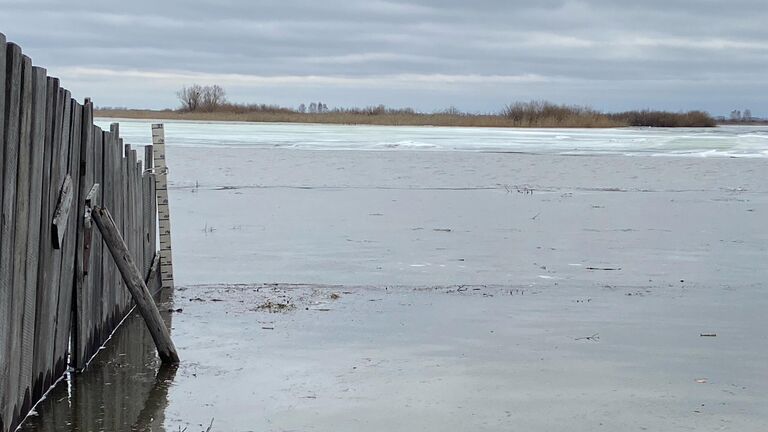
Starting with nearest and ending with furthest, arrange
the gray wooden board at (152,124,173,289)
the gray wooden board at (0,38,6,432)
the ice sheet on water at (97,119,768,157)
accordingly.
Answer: the gray wooden board at (0,38,6,432) < the gray wooden board at (152,124,173,289) < the ice sheet on water at (97,119,768,157)

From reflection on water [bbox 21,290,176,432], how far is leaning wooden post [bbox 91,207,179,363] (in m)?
0.12

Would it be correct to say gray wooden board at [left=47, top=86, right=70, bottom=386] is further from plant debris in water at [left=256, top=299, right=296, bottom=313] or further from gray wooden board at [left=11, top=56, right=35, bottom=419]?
plant debris in water at [left=256, top=299, right=296, bottom=313]

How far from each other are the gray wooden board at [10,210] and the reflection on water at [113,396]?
1.95ft

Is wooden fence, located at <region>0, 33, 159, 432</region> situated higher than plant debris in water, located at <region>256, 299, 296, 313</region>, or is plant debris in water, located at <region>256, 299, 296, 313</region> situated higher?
wooden fence, located at <region>0, 33, 159, 432</region>

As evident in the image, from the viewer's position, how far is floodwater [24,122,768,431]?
629 cm

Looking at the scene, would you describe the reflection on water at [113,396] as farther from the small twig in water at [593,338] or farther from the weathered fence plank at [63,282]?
the small twig in water at [593,338]

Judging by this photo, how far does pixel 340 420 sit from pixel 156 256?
4.98 meters

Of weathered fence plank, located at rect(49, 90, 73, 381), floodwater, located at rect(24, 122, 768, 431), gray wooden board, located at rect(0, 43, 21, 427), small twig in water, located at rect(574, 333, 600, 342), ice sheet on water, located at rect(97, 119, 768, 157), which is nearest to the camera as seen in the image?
gray wooden board, located at rect(0, 43, 21, 427)

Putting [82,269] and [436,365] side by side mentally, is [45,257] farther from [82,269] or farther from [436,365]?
[436,365]

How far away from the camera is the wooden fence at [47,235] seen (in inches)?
202

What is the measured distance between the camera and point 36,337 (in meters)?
5.96

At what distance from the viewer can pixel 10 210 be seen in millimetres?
5105

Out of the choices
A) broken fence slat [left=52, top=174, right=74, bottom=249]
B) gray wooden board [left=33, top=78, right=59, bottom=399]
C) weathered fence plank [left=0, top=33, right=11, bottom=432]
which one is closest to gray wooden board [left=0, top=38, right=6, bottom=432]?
weathered fence plank [left=0, top=33, right=11, bottom=432]

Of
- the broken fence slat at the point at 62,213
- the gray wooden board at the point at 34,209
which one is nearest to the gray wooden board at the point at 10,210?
the gray wooden board at the point at 34,209
